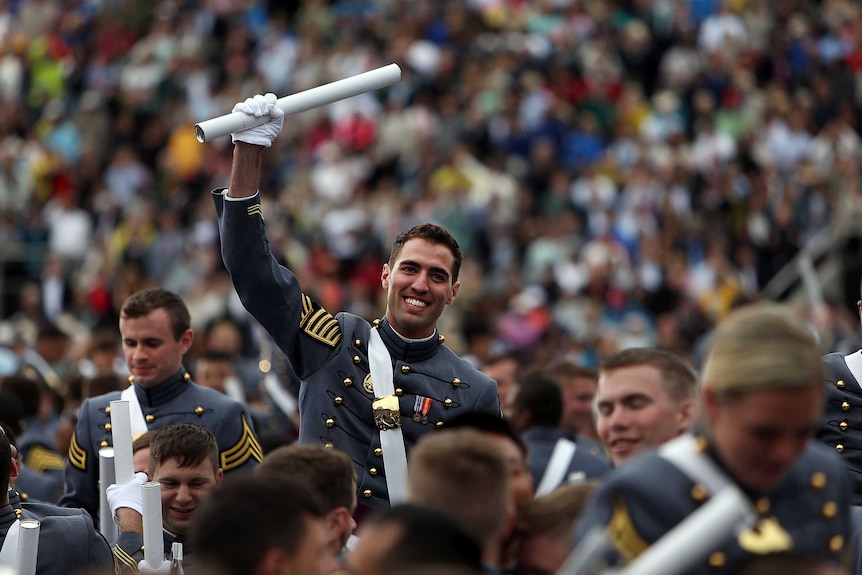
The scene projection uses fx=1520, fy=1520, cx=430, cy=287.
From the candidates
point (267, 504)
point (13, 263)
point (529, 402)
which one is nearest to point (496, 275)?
point (13, 263)

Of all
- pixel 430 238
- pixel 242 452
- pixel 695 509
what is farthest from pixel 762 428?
pixel 242 452

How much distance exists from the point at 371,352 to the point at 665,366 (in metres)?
1.90

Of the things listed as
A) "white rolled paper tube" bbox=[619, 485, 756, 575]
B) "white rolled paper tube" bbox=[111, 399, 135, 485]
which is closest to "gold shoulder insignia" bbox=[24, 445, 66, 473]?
"white rolled paper tube" bbox=[111, 399, 135, 485]

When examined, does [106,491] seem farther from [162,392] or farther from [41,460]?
[41,460]

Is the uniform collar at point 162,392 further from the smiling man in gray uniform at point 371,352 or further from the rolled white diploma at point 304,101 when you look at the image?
the rolled white diploma at point 304,101

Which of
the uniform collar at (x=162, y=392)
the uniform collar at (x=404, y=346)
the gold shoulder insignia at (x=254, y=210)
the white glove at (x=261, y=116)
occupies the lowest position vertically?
the uniform collar at (x=162, y=392)

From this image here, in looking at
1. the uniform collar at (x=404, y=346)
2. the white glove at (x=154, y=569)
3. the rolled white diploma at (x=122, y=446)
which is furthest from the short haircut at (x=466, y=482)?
the rolled white diploma at (x=122, y=446)

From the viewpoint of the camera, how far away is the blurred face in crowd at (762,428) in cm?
364

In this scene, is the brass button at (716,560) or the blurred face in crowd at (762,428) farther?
the brass button at (716,560)

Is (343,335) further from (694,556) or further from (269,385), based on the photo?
(269,385)

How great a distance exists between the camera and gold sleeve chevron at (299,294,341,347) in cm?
641

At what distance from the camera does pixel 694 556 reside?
3.33 m

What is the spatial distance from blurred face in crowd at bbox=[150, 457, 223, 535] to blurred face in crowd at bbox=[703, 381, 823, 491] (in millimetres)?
3089

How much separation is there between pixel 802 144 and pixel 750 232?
207 centimetres
